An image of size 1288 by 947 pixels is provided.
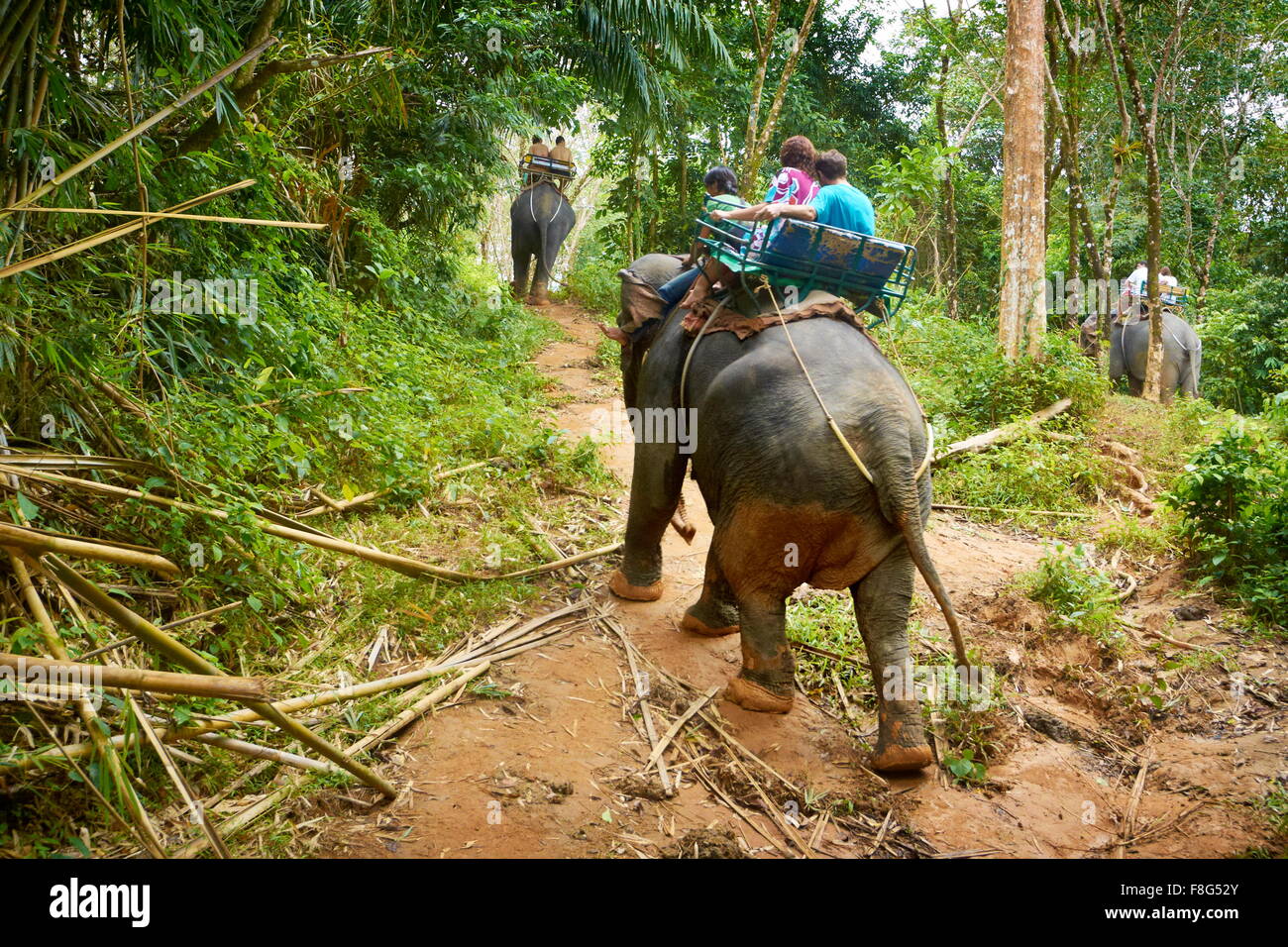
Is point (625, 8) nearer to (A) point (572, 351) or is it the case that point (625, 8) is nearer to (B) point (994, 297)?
(A) point (572, 351)

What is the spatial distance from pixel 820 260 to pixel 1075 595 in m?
2.73

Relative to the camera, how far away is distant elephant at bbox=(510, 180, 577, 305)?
1478cm

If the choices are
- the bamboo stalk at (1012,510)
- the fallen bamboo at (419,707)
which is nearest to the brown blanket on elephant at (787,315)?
the fallen bamboo at (419,707)

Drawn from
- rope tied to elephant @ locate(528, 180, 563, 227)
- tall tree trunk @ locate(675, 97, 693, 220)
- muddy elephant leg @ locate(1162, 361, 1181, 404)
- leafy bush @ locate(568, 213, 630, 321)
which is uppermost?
tall tree trunk @ locate(675, 97, 693, 220)

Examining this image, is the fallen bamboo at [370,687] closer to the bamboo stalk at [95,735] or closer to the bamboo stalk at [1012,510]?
the bamboo stalk at [95,735]

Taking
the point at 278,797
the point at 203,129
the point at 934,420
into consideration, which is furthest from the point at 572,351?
the point at 278,797

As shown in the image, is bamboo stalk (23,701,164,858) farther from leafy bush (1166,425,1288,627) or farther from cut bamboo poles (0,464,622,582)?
leafy bush (1166,425,1288,627)

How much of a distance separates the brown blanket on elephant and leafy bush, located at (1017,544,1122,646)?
7.28ft

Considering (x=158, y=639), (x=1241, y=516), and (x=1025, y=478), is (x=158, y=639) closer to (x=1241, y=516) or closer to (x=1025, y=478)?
(x=1241, y=516)

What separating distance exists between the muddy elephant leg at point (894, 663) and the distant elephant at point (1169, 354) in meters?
10.7

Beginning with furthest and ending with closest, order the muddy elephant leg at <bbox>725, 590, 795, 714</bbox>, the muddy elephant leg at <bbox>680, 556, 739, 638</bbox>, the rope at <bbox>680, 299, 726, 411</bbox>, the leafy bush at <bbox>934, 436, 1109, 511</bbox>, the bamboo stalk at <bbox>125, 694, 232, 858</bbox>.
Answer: the leafy bush at <bbox>934, 436, 1109, 511</bbox> → the muddy elephant leg at <bbox>680, 556, 739, 638</bbox> → the rope at <bbox>680, 299, 726, 411</bbox> → the muddy elephant leg at <bbox>725, 590, 795, 714</bbox> → the bamboo stalk at <bbox>125, 694, 232, 858</bbox>

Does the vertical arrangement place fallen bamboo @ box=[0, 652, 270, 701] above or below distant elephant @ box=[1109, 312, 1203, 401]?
below

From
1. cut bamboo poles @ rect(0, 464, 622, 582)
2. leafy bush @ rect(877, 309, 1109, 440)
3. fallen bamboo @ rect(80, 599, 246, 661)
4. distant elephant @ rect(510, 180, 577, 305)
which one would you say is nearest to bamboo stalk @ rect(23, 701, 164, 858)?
fallen bamboo @ rect(80, 599, 246, 661)
